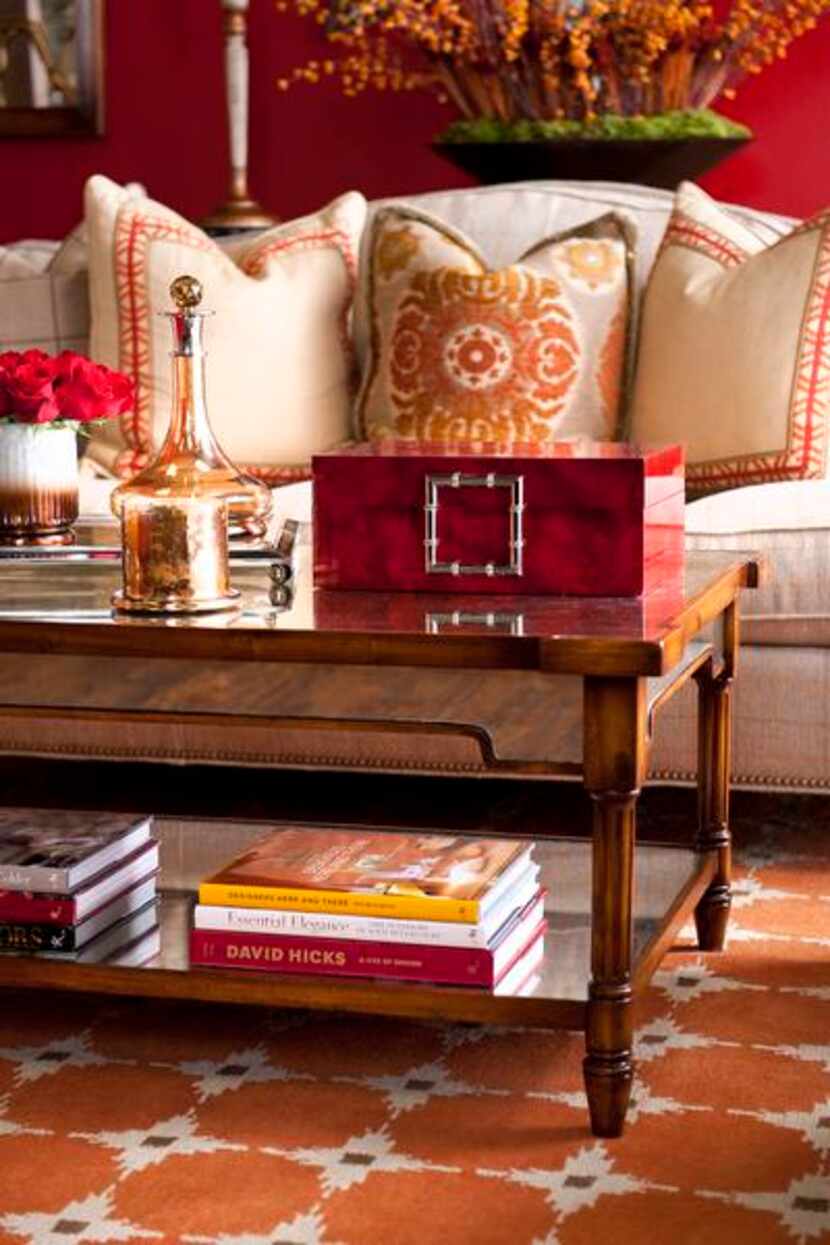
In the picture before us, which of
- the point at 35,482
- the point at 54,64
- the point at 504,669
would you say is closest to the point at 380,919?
the point at 504,669

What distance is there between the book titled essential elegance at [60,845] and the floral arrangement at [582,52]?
88.3 inches

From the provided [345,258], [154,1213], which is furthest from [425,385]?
[154,1213]

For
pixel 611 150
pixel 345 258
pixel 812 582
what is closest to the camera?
pixel 812 582

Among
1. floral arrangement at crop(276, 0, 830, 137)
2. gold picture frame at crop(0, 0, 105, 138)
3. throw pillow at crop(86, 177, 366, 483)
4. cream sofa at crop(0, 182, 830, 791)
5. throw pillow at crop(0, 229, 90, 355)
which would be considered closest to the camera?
cream sofa at crop(0, 182, 830, 791)

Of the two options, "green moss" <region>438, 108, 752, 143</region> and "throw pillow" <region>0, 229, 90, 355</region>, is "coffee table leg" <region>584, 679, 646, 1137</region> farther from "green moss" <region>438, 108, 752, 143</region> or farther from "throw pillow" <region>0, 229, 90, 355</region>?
"green moss" <region>438, 108, 752, 143</region>

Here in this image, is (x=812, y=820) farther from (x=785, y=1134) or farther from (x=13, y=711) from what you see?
(x=13, y=711)

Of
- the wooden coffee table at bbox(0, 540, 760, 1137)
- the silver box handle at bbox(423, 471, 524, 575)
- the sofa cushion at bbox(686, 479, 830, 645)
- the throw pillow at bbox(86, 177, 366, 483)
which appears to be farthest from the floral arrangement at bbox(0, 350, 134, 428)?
the throw pillow at bbox(86, 177, 366, 483)

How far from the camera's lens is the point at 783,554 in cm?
304

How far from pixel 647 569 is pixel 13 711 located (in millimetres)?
674

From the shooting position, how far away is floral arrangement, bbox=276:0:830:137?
414 centimetres

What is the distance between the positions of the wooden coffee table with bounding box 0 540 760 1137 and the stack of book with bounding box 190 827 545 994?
24mm

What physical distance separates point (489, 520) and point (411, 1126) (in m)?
0.61

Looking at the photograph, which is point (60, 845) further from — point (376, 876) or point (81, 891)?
point (376, 876)

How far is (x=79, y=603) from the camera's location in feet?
7.30
